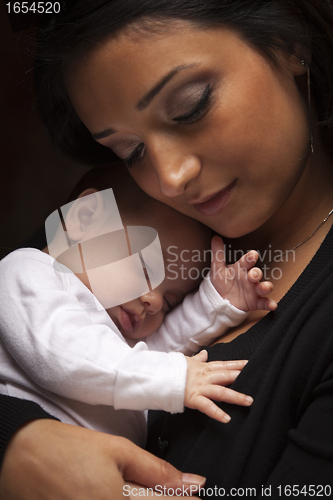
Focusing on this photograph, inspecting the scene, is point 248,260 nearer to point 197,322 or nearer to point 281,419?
point 197,322

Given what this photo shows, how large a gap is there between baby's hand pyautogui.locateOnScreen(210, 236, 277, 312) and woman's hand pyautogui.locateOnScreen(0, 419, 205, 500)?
30 centimetres

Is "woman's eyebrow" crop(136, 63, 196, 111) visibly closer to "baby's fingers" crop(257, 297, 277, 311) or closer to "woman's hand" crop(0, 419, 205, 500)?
"baby's fingers" crop(257, 297, 277, 311)

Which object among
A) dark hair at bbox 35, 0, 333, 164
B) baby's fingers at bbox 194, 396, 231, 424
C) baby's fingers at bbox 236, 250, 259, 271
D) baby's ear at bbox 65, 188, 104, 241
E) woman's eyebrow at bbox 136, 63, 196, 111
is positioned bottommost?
baby's fingers at bbox 194, 396, 231, 424

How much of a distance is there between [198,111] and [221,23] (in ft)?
0.43

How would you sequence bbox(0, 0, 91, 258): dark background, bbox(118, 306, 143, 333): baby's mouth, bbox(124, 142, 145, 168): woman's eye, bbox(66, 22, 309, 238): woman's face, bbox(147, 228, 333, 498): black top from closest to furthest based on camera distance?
1. bbox(147, 228, 333, 498): black top
2. bbox(66, 22, 309, 238): woman's face
3. bbox(124, 142, 145, 168): woman's eye
4. bbox(118, 306, 143, 333): baby's mouth
5. bbox(0, 0, 91, 258): dark background

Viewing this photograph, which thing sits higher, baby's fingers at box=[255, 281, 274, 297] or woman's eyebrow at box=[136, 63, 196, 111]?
woman's eyebrow at box=[136, 63, 196, 111]

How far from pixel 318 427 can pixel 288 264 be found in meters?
0.33

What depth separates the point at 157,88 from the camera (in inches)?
23.9

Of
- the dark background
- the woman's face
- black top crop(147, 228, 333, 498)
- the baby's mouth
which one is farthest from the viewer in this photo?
the dark background

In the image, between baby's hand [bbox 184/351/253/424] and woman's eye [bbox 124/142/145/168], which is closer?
baby's hand [bbox 184/351/253/424]

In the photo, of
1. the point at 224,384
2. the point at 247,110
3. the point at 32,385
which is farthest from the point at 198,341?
the point at 247,110

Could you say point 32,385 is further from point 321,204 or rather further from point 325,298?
point 321,204

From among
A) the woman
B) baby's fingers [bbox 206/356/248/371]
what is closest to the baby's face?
the woman

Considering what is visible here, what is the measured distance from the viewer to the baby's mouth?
823 millimetres
